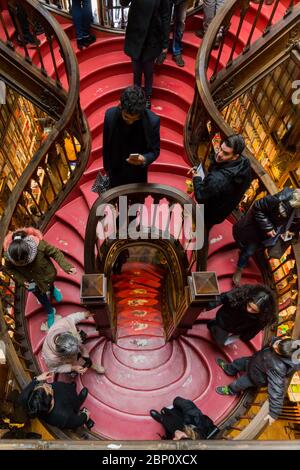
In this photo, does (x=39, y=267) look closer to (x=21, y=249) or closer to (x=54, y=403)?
(x=21, y=249)

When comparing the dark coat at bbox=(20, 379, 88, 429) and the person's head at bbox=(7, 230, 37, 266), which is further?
the person's head at bbox=(7, 230, 37, 266)

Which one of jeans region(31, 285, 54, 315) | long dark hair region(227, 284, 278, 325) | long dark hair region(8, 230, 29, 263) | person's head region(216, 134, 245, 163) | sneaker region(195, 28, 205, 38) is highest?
sneaker region(195, 28, 205, 38)

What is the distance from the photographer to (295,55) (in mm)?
4703

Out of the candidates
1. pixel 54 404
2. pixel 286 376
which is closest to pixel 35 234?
pixel 54 404

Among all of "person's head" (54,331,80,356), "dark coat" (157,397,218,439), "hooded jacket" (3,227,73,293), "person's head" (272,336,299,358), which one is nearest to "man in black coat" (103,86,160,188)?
"hooded jacket" (3,227,73,293)

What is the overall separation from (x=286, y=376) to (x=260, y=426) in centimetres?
50

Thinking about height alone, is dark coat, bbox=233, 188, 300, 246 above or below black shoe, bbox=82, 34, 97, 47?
below

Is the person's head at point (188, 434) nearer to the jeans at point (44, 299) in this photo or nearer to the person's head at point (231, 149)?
the jeans at point (44, 299)

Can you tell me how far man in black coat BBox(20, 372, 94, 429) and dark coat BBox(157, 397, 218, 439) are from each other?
818 mm

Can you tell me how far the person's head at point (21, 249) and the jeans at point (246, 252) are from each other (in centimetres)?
231

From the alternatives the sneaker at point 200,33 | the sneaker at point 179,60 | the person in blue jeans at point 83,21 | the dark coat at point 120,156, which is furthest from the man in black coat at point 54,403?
the sneaker at point 200,33

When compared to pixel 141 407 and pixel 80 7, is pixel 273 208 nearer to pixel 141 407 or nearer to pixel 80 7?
pixel 141 407

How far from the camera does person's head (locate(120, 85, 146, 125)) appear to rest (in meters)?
3.03

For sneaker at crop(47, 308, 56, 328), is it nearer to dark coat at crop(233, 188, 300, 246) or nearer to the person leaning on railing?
the person leaning on railing
